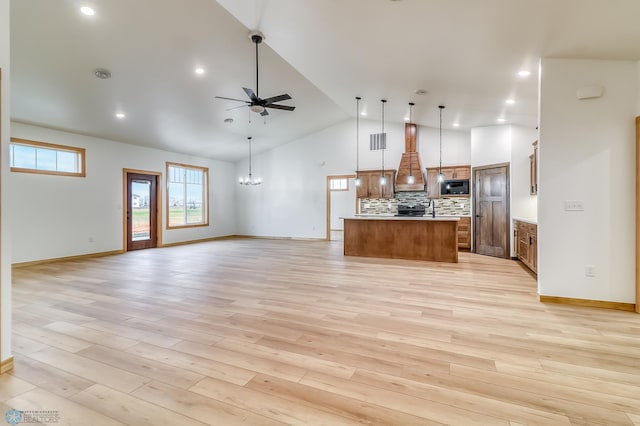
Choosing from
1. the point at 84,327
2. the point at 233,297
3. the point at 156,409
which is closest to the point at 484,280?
the point at 233,297

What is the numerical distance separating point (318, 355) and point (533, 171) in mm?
5982

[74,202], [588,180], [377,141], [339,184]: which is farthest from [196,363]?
[377,141]

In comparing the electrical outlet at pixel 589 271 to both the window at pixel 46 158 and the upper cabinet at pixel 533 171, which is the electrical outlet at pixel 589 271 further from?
the window at pixel 46 158

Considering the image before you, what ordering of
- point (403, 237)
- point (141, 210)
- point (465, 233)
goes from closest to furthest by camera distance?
point (403, 237)
point (465, 233)
point (141, 210)

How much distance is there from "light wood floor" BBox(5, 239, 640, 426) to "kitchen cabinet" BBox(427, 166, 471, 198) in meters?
4.18

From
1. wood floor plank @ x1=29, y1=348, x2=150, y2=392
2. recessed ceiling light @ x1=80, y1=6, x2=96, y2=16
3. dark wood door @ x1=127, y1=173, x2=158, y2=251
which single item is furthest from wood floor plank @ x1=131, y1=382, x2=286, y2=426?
dark wood door @ x1=127, y1=173, x2=158, y2=251

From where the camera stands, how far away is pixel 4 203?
210 centimetres

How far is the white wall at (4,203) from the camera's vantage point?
6.82 feet

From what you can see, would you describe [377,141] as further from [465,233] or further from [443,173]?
[465,233]

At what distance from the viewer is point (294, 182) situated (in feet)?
34.4

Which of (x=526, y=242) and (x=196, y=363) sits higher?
(x=526, y=242)

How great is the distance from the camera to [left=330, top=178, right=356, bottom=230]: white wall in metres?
9.70

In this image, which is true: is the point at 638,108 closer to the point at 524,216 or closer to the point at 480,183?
the point at 524,216

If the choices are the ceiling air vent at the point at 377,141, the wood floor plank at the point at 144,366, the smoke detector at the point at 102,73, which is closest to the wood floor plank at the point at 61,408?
the wood floor plank at the point at 144,366
